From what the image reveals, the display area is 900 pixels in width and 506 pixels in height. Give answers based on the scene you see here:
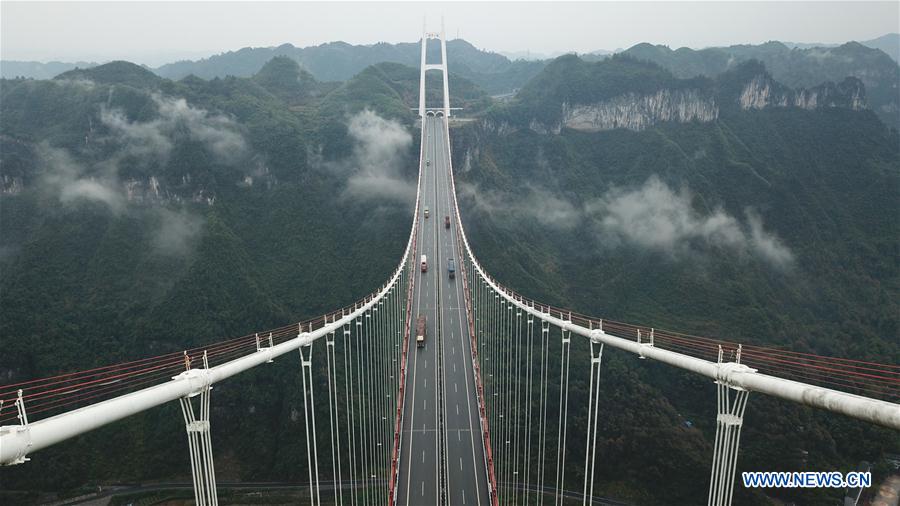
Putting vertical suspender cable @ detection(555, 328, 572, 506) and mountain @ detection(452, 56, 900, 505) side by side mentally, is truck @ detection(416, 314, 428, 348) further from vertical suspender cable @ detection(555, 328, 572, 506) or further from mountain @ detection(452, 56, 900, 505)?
mountain @ detection(452, 56, 900, 505)

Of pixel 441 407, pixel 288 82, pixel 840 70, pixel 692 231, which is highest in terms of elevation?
pixel 840 70

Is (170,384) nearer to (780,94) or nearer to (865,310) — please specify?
(865,310)

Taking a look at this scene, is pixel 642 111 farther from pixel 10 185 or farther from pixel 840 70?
pixel 840 70

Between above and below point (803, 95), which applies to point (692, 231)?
below

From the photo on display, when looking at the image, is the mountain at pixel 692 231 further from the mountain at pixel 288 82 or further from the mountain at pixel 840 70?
the mountain at pixel 840 70

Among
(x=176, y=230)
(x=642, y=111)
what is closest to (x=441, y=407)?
(x=176, y=230)

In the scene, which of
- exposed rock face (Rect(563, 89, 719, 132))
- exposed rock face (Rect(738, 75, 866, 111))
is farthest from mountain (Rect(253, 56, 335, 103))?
exposed rock face (Rect(738, 75, 866, 111))

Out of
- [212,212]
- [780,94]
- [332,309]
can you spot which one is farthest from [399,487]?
[780,94]
